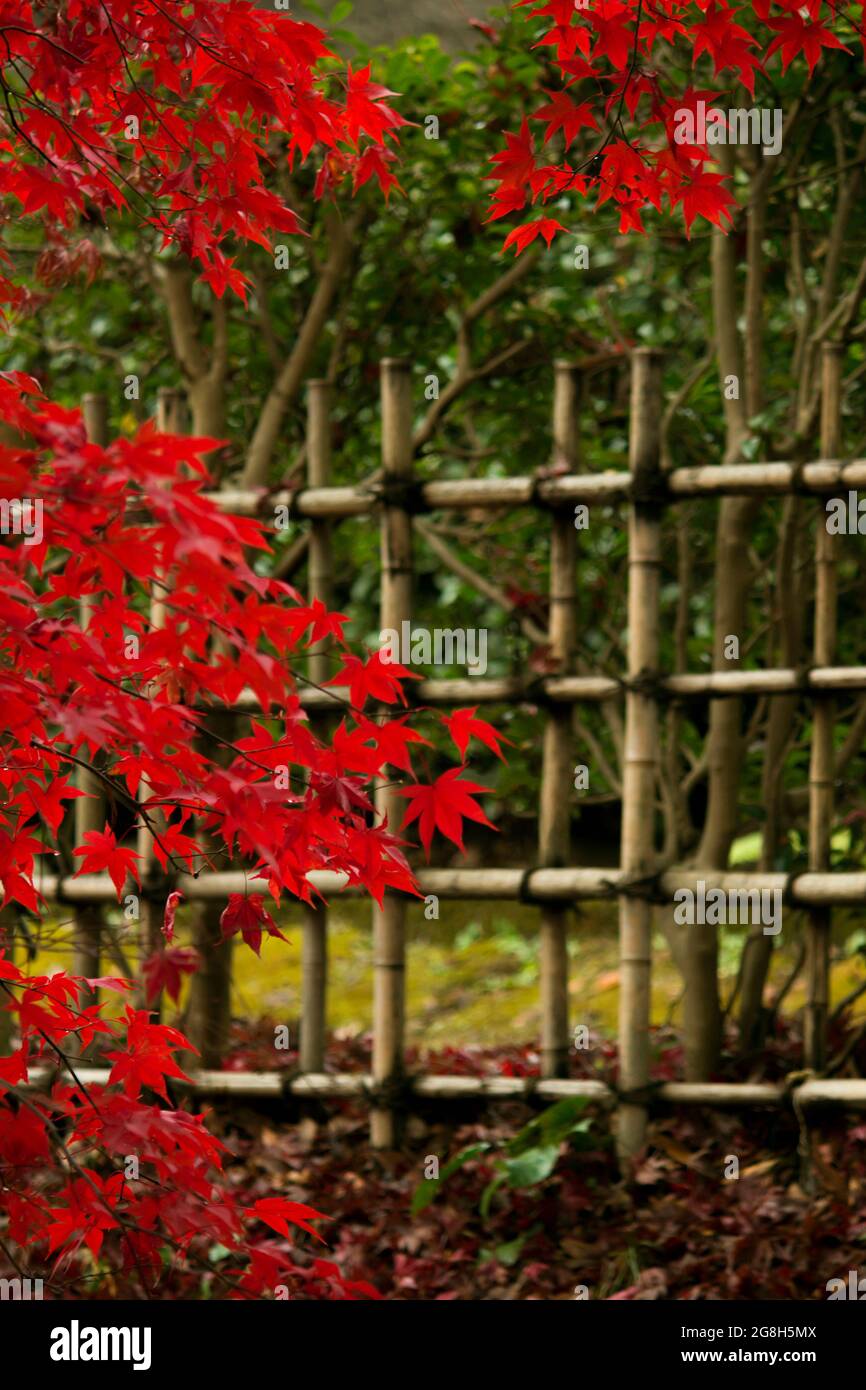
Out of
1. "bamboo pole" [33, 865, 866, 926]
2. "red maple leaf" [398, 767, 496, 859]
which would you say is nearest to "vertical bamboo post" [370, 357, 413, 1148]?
"bamboo pole" [33, 865, 866, 926]

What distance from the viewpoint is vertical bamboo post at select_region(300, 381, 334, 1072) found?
4.17m

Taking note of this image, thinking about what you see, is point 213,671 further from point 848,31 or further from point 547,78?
point 547,78

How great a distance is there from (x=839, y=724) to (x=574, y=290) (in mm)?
1598

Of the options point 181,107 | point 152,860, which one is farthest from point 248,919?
point 152,860

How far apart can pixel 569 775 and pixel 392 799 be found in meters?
0.47

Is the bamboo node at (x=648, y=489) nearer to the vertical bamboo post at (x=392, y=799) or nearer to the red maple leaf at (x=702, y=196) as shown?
the vertical bamboo post at (x=392, y=799)

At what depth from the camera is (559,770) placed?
4.03 meters

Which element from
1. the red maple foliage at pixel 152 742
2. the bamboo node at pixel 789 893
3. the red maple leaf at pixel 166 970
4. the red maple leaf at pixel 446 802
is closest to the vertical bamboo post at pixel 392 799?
the bamboo node at pixel 789 893

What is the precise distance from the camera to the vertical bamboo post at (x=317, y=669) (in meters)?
4.17

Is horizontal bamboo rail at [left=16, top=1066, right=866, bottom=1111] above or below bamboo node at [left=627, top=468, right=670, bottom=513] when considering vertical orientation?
below

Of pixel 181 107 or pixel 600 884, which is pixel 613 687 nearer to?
pixel 600 884
